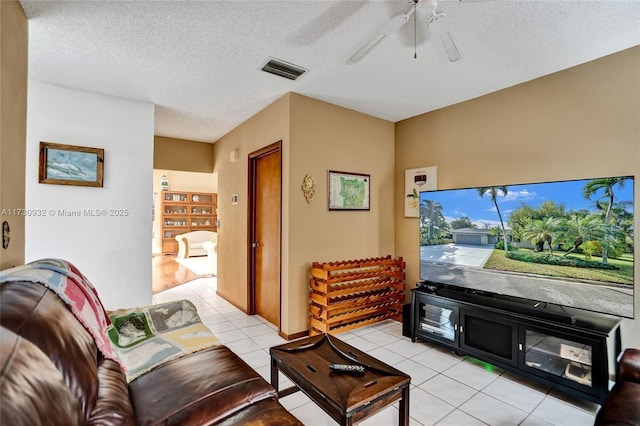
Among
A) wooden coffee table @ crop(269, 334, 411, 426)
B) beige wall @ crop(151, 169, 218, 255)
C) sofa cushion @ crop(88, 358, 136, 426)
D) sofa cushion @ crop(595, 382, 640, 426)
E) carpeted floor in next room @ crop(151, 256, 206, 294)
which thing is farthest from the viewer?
beige wall @ crop(151, 169, 218, 255)

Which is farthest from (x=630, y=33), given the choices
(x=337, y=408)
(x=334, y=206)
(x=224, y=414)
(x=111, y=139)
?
(x=111, y=139)

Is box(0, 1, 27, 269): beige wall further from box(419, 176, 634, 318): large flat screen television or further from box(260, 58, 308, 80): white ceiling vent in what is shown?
Result: box(419, 176, 634, 318): large flat screen television

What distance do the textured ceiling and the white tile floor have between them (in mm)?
2572

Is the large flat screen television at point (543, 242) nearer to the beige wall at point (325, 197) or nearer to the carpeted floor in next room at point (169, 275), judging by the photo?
the beige wall at point (325, 197)

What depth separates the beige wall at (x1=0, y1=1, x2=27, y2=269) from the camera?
1624mm

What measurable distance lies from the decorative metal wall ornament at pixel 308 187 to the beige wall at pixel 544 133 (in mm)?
1468

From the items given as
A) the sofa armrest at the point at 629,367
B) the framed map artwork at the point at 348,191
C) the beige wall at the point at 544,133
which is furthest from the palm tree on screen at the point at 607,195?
the framed map artwork at the point at 348,191

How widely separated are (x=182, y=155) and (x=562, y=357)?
5520 mm

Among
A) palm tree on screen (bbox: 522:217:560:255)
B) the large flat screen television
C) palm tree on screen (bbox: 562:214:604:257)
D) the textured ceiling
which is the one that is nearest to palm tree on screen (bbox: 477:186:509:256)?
the large flat screen television

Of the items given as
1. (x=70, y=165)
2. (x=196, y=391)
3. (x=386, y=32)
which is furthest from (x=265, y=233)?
(x=386, y=32)

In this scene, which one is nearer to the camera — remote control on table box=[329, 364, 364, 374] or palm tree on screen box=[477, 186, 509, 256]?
remote control on table box=[329, 364, 364, 374]

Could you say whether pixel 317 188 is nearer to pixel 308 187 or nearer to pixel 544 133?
pixel 308 187

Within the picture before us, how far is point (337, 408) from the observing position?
1.37 meters

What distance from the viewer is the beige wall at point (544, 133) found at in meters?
2.37
